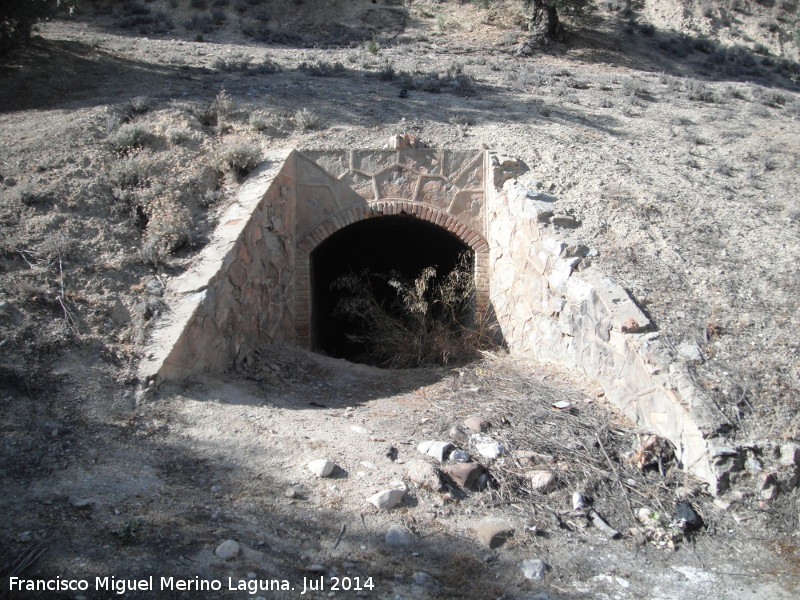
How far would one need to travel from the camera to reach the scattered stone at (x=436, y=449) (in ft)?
15.4

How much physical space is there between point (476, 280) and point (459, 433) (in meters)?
3.20

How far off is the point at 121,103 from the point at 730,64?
13780 mm

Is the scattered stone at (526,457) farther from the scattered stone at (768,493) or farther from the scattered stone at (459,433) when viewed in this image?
the scattered stone at (768,493)

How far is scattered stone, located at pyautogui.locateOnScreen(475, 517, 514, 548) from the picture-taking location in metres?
4.01

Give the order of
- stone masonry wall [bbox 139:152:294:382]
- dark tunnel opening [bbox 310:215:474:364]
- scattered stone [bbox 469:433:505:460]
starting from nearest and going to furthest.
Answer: scattered stone [bbox 469:433:505:460]
stone masonry wall [bbox 139:152:294:382]
dark tunnel opening [bbox 310:215:474:364]

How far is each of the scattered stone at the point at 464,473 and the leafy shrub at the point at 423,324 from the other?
2.65 metres

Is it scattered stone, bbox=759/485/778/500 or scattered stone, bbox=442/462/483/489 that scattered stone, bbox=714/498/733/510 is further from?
scattered stone, bbox=442/462/483/489

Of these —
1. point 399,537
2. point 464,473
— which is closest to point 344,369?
point 464,473

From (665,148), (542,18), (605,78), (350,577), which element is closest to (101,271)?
(350,577)

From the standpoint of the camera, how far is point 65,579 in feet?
10.1

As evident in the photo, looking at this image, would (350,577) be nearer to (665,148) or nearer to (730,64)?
(665,148)

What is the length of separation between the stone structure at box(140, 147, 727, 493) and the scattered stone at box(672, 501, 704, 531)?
25cm

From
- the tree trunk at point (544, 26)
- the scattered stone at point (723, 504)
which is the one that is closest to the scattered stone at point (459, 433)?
the scattered stone at point (723, 504)

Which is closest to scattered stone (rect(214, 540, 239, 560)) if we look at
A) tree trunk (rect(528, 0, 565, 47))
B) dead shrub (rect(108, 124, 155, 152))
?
dead shrub (rect(108, 124, 155, 152))
